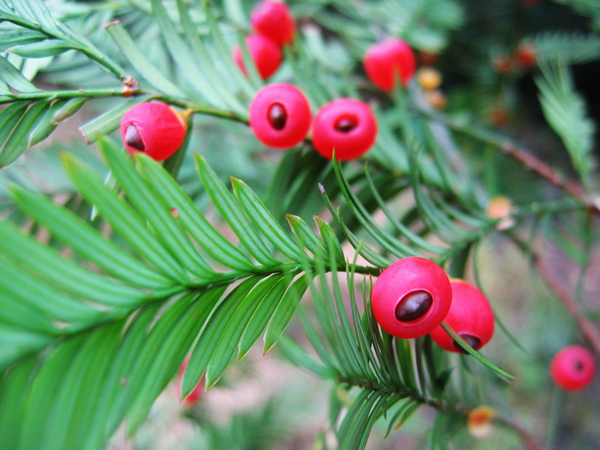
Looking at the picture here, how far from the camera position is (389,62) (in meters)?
0.73

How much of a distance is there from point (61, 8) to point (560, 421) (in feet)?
5.41

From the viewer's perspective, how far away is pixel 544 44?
1.07 metres

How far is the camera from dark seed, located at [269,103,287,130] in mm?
412

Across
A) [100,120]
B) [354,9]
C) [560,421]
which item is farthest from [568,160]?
[100,120]

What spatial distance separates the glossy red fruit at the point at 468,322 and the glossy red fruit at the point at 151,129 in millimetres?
292

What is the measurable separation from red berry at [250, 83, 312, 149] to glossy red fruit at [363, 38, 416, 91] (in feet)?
1.15

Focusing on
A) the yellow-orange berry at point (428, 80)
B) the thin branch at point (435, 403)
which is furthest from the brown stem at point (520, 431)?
the yellow-orange berry at point (428, 80)

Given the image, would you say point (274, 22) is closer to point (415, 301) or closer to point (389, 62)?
point (389, 62)

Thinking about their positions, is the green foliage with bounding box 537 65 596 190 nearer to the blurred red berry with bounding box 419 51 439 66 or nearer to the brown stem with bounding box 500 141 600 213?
the brown stem with bounding box 500 141 600 213

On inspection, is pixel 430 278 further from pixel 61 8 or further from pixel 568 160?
pixel 568 160

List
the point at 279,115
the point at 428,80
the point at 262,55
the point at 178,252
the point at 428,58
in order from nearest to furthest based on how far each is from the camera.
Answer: the point at 178,252, the point at 279,115, the point at 262,55, the point at 428,80, the point at 428,58

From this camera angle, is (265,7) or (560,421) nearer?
(265,7)

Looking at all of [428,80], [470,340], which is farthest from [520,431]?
[428,80]

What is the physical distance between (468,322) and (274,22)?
1.75 feet
